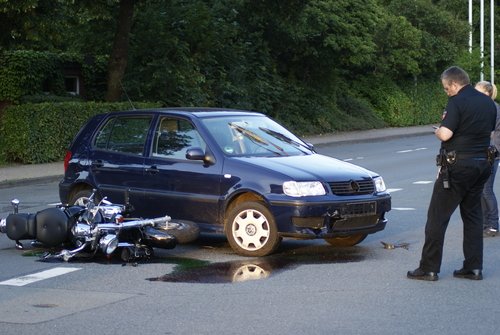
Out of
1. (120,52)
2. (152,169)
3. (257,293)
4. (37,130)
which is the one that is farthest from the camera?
(120,52)

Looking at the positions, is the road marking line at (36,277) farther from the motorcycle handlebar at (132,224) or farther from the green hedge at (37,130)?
the green hedge at (37,130)

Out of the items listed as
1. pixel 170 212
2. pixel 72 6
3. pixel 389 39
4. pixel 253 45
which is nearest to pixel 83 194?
pixel 170 212

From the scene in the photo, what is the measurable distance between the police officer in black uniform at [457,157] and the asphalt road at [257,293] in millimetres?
391

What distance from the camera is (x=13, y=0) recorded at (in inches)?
850

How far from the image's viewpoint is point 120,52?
28359mm

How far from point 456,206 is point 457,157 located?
44 centimetres

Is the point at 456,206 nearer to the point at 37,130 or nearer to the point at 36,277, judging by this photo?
the point at 36,277

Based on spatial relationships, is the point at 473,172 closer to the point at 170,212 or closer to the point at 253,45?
the point at 170,212

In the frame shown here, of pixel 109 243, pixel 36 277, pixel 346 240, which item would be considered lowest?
pixel 36 277

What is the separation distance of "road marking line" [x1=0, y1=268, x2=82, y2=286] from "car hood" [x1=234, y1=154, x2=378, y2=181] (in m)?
2.21

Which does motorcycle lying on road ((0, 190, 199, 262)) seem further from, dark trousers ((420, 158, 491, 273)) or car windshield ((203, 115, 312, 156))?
dark trousers ((420, 158, 491, 273))

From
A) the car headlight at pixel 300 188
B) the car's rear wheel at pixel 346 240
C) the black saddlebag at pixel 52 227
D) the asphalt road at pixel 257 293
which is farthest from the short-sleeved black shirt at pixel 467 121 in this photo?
the black saddlebag at pixel 52 227

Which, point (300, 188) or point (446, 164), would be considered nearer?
point (446, 164)

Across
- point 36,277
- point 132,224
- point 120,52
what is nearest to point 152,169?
point 132,224
